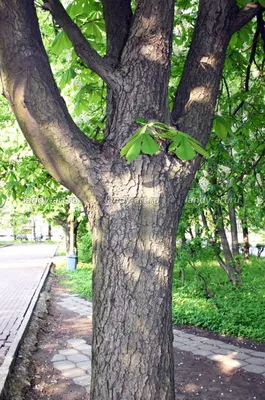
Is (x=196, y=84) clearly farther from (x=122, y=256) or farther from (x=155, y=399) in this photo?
(x=155, y=399)

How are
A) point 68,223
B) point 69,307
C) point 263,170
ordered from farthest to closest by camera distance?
1. point 68,223
2. point 69,307
3. point 263,170

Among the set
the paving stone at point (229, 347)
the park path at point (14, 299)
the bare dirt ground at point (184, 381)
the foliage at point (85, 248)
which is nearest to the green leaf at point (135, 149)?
the bare dirt ground at point (184, 381)

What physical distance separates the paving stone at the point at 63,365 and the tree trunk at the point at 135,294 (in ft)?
11.3

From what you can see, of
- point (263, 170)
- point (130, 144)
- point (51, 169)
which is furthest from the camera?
point (263, 170)

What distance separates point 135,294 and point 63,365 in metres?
3.98

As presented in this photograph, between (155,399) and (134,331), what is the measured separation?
0.44 metres

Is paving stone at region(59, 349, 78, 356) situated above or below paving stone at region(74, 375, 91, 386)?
below

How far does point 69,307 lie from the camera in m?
10.8

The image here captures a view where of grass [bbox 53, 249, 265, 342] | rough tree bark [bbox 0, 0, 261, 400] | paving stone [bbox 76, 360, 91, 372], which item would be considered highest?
rough tree bark [bbox 0, 0, 261, 400]

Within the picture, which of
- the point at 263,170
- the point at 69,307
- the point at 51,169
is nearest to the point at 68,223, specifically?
the point at 69,307

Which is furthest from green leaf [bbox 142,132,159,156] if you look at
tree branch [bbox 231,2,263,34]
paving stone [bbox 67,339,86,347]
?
paving stone [bbox 67,339,86,347]

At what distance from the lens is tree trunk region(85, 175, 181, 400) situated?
2547 millimetres

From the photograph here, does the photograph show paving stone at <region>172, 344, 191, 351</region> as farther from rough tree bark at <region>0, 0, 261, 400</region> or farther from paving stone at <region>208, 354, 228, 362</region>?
rough tree bark at <region>0, 0, 261, 400</region>

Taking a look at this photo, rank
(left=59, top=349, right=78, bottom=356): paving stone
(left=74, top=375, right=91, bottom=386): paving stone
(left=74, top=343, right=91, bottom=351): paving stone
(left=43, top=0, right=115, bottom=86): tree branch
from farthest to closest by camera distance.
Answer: (left=74, top=343, right=91, bottom=351): paving stone
(left=59, top=349, right=78, bottom=356): paving stone
(left=74, top=375, right=91, bottom=386): paving stone
(left=43, top=0, right=115, bottom=86): tree branch
